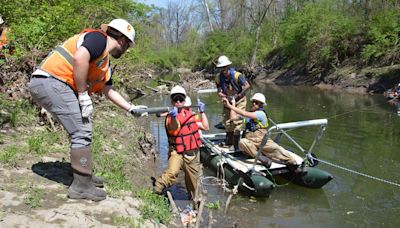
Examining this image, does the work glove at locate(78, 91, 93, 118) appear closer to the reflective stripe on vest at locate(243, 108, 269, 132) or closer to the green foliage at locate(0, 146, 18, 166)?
the green foliage at locate(0, 146, 18, 166)

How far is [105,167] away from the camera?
5875mm

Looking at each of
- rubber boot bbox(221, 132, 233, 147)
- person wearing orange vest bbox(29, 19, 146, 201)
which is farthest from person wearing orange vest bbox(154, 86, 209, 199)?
rubber boot bbox(221, 132, 233, 147)

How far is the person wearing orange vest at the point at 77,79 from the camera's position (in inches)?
151

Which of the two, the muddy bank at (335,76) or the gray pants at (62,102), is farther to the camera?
the muddy bank at (335,76)

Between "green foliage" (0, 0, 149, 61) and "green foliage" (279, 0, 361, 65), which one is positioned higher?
"green foliage" (279, 0, 361, 65)

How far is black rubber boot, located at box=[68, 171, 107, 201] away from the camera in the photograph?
4219 mm

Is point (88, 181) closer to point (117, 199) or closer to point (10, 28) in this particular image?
point (117, 199)


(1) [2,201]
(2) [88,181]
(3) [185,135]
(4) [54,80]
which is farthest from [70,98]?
(3) [185,135]

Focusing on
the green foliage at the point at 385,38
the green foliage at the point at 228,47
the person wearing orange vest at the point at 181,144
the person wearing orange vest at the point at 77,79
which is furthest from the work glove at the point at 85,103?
the green foliage at the point at 228,47

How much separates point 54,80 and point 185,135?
2.91 meters

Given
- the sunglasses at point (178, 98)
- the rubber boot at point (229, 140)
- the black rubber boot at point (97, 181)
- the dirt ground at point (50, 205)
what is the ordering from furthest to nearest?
the rubber boot at point (229, 140)
the sunglasses at point (178, 98)
the black rubber boot at point (97, 181)
the dirt ground at point (50, 205)

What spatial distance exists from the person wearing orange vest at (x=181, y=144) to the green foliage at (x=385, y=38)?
23.3 metres

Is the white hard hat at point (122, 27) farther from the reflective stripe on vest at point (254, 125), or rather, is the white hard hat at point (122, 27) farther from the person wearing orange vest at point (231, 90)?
the person wearing orange vest at point (231, 90)

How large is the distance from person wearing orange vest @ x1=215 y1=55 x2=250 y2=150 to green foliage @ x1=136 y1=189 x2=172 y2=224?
13.2 ft
